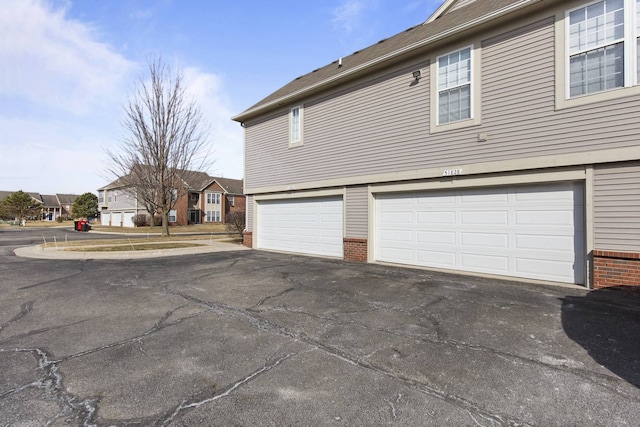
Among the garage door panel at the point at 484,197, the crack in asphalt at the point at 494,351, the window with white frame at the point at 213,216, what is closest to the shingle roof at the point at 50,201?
the window with white frame at the point at 213,216

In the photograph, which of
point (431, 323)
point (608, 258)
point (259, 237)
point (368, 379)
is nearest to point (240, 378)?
point (368, 379)

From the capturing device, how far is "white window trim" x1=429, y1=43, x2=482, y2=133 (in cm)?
798

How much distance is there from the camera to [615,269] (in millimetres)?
6207

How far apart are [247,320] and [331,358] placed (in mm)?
1750

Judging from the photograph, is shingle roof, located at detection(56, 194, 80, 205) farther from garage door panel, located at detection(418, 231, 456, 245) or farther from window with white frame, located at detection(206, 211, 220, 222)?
garage door panel, located at detection(418, 231, 456, 245)

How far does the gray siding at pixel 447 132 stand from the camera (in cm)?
667

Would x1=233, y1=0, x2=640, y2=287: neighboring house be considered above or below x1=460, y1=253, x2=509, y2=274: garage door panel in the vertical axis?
above

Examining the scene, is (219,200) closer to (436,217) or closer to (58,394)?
(436,217)

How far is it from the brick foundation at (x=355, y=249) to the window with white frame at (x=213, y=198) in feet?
133

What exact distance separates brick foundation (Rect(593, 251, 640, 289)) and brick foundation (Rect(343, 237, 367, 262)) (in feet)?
18.1

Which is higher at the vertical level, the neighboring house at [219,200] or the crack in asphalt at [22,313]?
the neighboring house at [219,200]


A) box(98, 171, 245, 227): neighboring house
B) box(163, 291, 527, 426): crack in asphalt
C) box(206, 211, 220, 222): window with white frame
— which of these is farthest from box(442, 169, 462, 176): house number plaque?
box(206, 211, 220, 222): window with white frame

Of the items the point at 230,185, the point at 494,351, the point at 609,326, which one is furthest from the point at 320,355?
the point at 230,185

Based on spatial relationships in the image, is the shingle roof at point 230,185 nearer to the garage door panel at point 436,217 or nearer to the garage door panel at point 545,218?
the garage door panel at point 436,217
